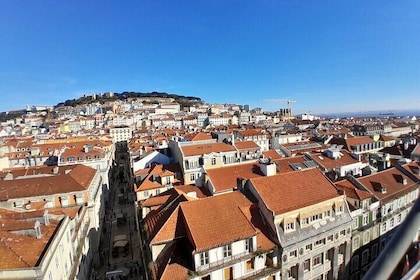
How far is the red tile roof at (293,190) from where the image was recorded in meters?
21.7

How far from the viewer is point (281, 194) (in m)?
22.5

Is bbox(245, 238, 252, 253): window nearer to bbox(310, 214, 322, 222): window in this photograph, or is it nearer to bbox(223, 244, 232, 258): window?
bbox(223, 244, 232, 258): window

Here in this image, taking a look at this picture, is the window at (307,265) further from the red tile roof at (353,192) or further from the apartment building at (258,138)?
the apartment building at (258,138)

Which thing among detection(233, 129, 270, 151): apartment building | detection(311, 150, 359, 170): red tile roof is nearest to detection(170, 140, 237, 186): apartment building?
detection(311, 150, 359, 170): red tile roof

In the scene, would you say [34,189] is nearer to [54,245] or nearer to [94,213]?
[94,213]

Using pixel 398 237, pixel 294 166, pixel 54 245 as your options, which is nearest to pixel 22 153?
pixel 54 245

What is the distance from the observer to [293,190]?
2311 centimetres

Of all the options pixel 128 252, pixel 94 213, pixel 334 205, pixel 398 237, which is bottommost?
pixel 128 252

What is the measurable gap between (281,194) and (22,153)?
7175cm

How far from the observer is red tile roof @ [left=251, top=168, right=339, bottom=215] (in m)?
21.7

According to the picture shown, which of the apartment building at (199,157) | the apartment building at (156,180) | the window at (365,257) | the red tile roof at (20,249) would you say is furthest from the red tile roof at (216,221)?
the apartment building at (156,180)

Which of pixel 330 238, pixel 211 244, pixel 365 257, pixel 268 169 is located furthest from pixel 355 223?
pixel 211 244

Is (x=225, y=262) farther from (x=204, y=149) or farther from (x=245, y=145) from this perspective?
(x=245, y=145)

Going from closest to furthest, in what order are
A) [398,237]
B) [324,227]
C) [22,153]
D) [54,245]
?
[398,237] → [54,245] → [324,227] → [22,153]
